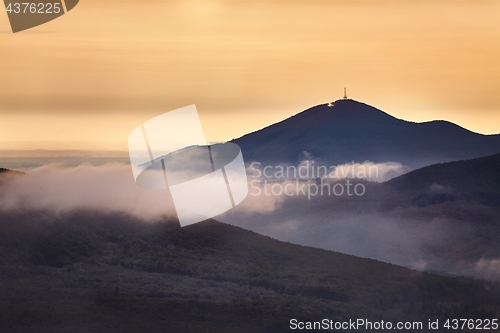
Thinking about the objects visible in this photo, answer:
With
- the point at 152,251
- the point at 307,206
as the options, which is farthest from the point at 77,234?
the point at 307,206

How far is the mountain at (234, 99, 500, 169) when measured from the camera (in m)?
121

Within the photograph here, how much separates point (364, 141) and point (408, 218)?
3241 cm

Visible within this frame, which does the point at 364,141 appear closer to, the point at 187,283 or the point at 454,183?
the point at 454,183

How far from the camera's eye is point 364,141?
135125mm

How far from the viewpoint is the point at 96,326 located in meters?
54.1

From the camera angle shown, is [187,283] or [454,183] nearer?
[187,283]

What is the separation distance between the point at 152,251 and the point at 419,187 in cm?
5100

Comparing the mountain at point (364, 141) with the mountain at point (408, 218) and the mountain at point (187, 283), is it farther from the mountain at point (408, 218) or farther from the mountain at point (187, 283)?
the mountain at point (187, 283)

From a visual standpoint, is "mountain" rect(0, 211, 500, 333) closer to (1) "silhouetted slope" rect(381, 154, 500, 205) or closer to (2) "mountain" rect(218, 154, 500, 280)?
(2) "mountain" rect(218, 154, 500, 280)

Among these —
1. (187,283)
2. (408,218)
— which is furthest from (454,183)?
(187,283)

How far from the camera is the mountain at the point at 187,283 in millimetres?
56594

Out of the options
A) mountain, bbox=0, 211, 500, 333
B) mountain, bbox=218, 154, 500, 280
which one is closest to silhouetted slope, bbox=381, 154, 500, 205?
mountain, bbox=218, 154, 500, 280

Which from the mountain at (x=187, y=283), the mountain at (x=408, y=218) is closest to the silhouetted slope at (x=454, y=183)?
the mountain at (x=408, y=218)

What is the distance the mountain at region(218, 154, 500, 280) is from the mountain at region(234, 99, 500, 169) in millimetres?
9296
